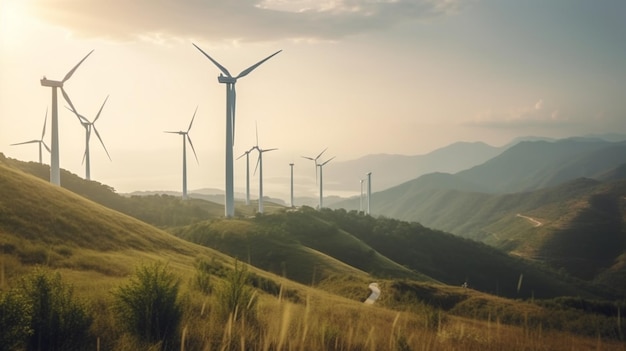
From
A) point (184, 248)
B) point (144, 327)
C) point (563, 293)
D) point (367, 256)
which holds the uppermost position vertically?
point (144, 327)

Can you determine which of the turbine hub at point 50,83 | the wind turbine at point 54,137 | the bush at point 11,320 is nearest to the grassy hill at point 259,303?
the bush at point 11,320

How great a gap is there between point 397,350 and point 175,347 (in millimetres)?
5825

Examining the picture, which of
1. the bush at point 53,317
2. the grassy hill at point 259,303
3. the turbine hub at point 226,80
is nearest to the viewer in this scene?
the bush at point 53,317

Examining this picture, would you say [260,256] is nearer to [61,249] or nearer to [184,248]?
[184,248]

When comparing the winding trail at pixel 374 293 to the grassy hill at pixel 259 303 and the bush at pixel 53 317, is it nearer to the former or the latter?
the grassy hill at pixel 259 303

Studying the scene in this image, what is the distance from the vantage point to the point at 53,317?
13.0 meters

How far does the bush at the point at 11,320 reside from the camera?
34.9 ft

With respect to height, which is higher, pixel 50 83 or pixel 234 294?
pixel 50 83

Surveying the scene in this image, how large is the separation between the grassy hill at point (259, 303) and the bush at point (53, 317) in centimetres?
53

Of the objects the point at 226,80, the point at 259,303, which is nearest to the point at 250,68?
the point at 226,80

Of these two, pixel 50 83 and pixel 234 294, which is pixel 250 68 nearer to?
pixel 50 83

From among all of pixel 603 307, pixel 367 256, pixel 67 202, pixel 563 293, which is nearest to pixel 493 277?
pixel 563 293

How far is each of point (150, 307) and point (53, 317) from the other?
2423 mm

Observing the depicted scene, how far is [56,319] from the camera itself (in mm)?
12984
